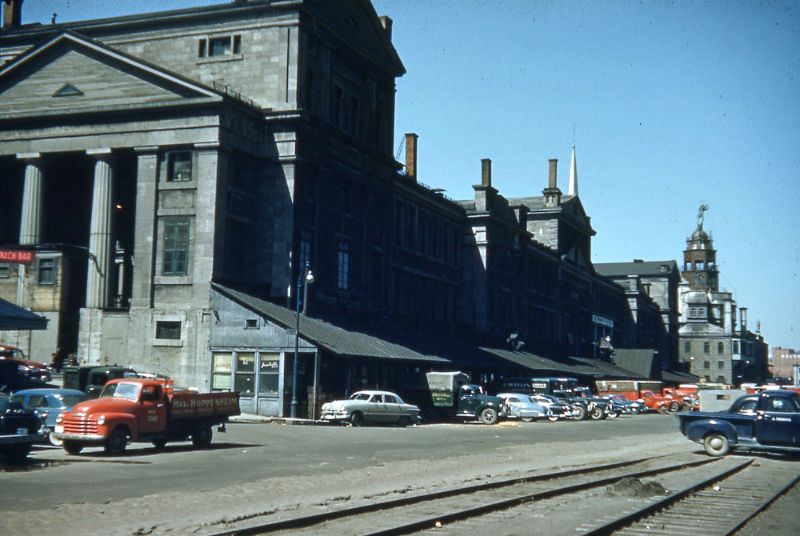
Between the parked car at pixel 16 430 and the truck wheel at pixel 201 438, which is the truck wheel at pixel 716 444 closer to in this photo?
the truck wheel at pixel 201 438

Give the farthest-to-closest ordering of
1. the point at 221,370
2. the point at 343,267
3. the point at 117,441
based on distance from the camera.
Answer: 1. the point at 343,267
2. the point at 221,370
3. the point at 117,441

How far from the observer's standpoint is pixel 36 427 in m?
22.8

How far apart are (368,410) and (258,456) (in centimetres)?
1797

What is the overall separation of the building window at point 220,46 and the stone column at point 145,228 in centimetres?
859

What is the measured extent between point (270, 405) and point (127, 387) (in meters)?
21.2

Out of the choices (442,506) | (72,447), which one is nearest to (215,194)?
(72,447)

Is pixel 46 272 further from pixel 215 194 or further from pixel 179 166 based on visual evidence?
pixel 215 194

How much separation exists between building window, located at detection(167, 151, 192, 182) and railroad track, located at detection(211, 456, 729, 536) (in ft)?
107

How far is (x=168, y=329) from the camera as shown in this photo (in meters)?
50.6

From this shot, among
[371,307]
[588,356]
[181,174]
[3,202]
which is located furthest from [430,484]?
[588,356]

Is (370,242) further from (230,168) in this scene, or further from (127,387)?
(127,387)

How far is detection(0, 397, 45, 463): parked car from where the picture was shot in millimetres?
21984

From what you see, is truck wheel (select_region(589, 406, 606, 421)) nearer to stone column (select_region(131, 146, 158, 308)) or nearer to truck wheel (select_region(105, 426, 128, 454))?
stone column (select_region(131, 146, 158, 308))

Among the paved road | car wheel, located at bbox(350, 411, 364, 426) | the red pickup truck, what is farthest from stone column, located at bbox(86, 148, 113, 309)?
the red pickup truck
